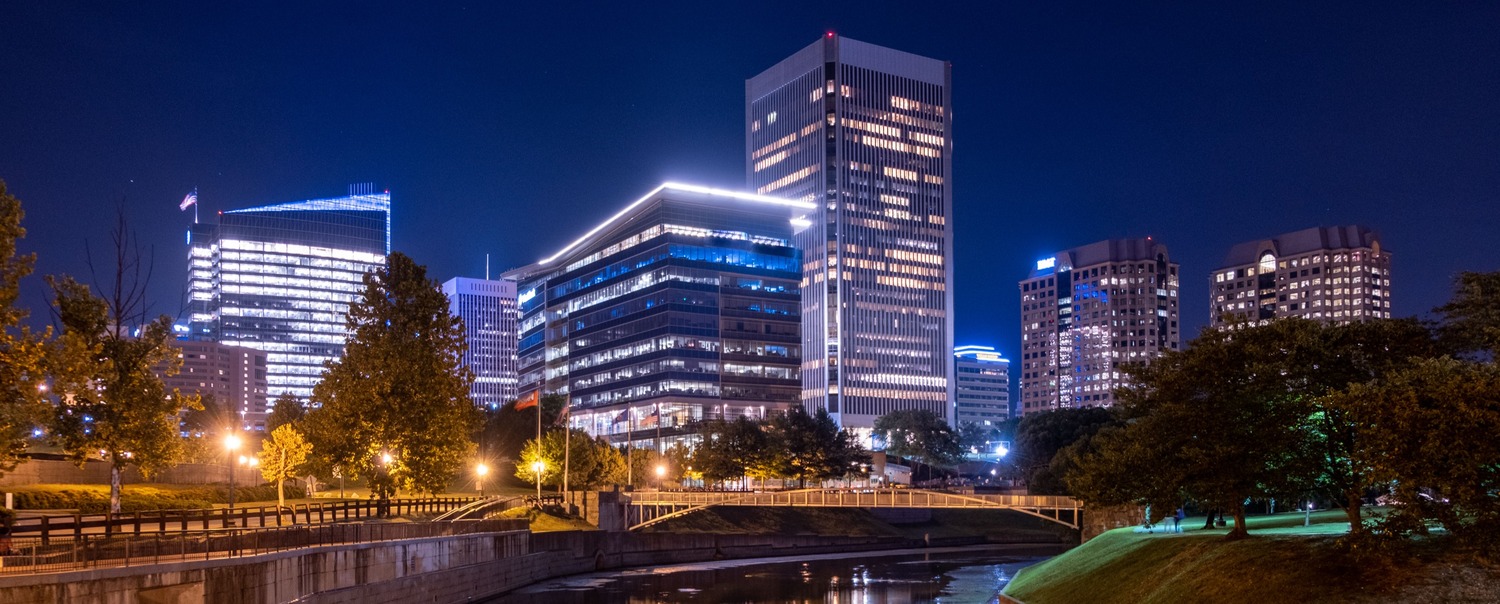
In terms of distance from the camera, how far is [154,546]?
35625 millimetres

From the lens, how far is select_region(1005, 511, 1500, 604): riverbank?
3738 cm

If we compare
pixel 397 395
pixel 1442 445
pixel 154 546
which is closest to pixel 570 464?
Answer: pixel 397 395

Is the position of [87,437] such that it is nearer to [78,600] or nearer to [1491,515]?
[78,600]

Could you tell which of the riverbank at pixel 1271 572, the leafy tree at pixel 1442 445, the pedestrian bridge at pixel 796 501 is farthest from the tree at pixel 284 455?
the leafy tree at pixel 1442 445

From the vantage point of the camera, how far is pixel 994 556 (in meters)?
128

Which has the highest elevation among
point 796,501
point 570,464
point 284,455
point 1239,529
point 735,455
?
point 284,455

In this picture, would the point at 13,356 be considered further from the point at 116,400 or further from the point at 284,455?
the point at 284,455

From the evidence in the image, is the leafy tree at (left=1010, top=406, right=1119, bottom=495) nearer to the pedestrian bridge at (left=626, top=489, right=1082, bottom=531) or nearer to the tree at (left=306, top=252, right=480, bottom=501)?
the pedestrian bridge at (left=626, top=489, right=1082, bottom=531)

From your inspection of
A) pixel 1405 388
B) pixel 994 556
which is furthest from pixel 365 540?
pixel 994 556

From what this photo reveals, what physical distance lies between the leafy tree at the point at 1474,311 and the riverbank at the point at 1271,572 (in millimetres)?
8841

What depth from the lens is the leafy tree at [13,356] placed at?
37406 millimetres

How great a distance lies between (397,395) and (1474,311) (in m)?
57.9

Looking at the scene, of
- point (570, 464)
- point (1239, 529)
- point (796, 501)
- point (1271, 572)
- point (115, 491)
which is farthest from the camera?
point (570, 464)

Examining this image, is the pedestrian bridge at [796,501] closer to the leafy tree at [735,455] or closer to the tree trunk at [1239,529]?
the leafy tree at [735,455]
